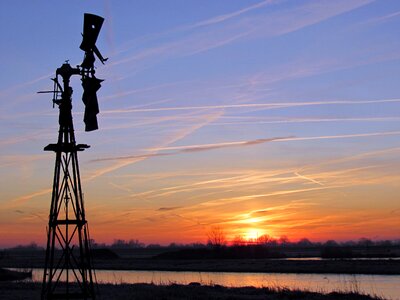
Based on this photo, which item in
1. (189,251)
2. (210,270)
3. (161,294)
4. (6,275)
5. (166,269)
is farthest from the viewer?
(189,251)

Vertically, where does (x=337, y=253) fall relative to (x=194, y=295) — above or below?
above

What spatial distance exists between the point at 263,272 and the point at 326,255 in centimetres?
3593

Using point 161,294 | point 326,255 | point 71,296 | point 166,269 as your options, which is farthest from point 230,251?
point 71,296

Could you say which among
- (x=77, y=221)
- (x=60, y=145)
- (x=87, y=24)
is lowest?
(x=77, y=221)

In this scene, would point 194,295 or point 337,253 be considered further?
point 337,253

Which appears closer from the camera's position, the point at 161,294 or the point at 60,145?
the point at 60,145

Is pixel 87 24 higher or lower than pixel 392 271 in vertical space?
higher

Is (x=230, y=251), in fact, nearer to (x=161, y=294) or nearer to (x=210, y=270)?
(x=210, y=270)

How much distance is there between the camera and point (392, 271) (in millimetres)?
61281

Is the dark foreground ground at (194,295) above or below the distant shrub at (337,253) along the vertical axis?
below

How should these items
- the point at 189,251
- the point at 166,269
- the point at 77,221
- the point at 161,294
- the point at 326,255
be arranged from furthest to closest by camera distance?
the point at 189,251 < the point at 326,255 < the point at 166,269 < the point at 161,294 < the point at 77,221

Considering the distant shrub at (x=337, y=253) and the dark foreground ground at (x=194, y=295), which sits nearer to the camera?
the dark foreground ground at (x=194, y=295)

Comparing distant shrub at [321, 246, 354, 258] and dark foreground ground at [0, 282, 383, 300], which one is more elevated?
distant shrub at [321, 246, 354, 258]

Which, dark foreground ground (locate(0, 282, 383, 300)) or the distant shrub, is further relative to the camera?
the distant shrub
